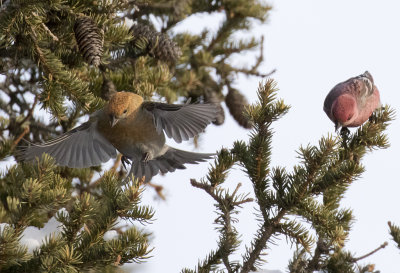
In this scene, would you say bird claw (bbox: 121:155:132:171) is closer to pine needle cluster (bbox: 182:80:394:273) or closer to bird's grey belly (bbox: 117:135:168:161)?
bird's grey belly (bbox: 117:135:168:161)

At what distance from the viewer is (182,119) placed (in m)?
3.15

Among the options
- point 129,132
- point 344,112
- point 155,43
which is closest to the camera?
point 129,132

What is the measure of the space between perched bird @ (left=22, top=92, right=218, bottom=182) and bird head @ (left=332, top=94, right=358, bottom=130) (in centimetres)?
96

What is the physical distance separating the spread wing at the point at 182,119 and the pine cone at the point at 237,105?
46.0 inches

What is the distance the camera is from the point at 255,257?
2484mm

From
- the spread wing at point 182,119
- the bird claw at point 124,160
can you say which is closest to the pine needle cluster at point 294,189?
the spread wing at point 182,119

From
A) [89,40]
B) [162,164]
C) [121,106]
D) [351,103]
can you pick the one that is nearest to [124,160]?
[162,164]

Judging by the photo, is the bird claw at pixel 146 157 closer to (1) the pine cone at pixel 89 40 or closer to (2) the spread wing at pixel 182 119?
(2) the spread wing at pixel 182 119

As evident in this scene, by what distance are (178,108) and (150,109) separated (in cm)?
31

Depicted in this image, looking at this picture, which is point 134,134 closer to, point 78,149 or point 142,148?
point 142,148

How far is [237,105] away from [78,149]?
4.82 feet

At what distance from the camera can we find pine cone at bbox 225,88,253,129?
427 cm

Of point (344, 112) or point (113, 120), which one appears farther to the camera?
point (344, 112)

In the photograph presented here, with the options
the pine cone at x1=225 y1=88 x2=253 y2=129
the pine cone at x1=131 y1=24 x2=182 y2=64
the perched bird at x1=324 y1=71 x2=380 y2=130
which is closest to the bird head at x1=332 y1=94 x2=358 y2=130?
the perched bird at x1=324 y1=71 x2=380 y2=130
